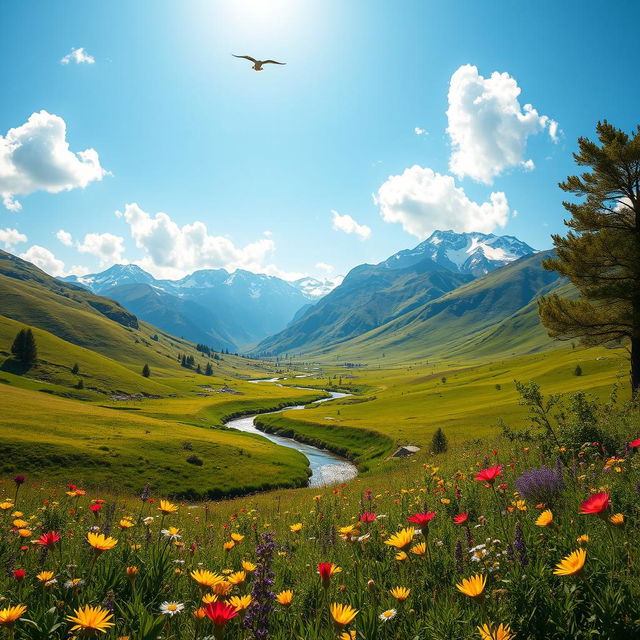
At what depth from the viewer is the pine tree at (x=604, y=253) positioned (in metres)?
24.7

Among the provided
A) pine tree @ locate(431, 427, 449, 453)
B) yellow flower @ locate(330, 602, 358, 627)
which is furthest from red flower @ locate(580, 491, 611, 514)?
pine tree @ locate(431, 427, 449, 453)

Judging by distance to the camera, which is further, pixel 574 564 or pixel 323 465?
pixel 323 465

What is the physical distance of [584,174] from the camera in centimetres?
2650

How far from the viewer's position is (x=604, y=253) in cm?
2506

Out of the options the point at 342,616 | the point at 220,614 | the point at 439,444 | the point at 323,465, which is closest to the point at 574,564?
the point at 342,616

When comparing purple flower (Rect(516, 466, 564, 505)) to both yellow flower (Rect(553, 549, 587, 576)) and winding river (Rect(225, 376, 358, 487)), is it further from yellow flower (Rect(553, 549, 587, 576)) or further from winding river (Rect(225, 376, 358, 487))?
winding river (Rect(225, 376, 358, 487))

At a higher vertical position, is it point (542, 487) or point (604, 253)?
point (604, 253)

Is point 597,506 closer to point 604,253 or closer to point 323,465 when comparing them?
point 604,253

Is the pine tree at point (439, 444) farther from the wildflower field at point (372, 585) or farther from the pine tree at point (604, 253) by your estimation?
the wildflower field at point (372, 585)

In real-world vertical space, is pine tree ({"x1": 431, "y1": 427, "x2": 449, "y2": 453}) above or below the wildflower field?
below

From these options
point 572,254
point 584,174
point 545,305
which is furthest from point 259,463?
point 584,174

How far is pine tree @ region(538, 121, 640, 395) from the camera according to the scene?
24703mm

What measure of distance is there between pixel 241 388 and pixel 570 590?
620ft

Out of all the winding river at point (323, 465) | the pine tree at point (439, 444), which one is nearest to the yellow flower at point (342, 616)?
the pine tree at point (439, 444)
